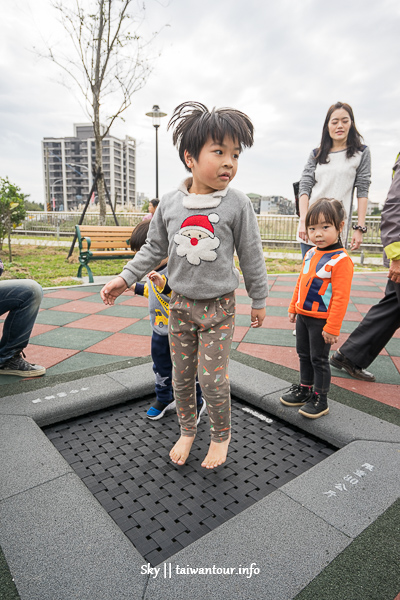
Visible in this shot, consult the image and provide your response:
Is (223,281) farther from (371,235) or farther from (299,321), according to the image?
(371,235)

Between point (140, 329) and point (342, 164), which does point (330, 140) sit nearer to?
point (342, 164)

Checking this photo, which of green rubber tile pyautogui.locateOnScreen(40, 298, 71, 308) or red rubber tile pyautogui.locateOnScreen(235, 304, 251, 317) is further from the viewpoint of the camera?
green rubber tile pyautogui.locateOnScreen(40, 298, 71, 308)

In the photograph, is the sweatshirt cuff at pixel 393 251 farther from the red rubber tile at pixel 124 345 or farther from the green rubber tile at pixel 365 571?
the red rubber tile at pixel 124 345

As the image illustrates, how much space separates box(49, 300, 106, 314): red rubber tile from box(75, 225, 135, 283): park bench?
5.34 ft

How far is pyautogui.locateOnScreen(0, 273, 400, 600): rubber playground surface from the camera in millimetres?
1099

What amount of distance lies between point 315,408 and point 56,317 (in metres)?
2.94

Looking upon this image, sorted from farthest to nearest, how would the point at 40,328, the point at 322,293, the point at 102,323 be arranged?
the point at 102,323, the point at 40,328, the point at 322,293

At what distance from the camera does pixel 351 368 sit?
269 centimetres

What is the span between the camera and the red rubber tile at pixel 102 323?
3.76m

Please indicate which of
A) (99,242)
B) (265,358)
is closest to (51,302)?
(99,242)

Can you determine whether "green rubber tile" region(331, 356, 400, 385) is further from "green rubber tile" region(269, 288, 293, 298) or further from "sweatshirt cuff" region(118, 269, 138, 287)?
"green rubber tile" region(269, 288, 293, 298)

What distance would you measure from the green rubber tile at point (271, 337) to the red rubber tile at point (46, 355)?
4.82ft

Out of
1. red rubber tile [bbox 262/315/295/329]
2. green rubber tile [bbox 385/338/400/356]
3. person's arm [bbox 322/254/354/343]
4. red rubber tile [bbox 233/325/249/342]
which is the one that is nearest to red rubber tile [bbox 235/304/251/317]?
red rubber tile [bbox 262/315/295/329]

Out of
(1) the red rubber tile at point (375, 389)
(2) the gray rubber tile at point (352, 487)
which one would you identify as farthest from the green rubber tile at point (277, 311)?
(2) the gray rubber tile at point (352, 487)
